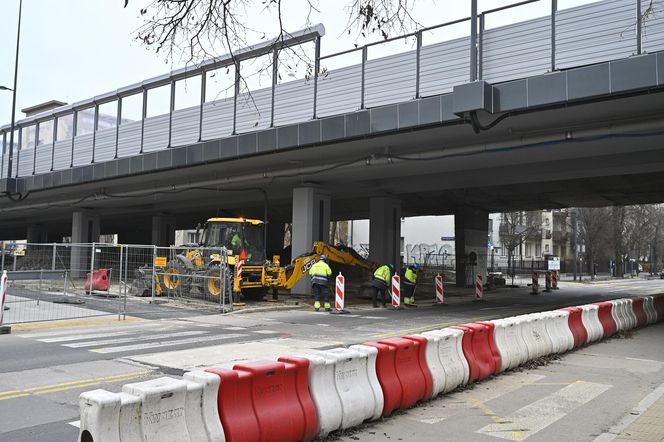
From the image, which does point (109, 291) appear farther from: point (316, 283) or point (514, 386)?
point (514, 386)

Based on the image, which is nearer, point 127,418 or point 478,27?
point 127,418

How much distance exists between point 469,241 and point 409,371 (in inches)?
1194

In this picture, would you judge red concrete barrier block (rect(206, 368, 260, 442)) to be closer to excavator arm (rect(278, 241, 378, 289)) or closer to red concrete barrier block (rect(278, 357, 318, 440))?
red concrete barrier block (rect(278, 357, 318, 440))

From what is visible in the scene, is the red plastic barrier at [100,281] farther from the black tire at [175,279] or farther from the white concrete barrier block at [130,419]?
the white concrete barrier block at [130,419]

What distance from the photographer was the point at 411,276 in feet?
70.9

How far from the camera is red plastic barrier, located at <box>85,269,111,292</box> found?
1924cm

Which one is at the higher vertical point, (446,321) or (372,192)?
(372,192)

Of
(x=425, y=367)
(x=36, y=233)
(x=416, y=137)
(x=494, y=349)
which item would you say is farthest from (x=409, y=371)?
(x=36, y=233)

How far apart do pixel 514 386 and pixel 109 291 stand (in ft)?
51.3

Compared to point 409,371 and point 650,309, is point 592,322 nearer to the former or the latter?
point 650,309

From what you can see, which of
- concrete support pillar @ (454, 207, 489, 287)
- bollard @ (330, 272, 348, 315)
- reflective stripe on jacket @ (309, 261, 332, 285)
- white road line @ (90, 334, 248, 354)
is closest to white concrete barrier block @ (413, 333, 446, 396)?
white road line @ (90, 334, 248, 354)

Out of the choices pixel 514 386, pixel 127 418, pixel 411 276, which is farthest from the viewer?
pixel 411 276

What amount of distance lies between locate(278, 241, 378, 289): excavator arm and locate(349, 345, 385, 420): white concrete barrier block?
14.5m

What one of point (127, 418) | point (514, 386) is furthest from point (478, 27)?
point (127, 418)
